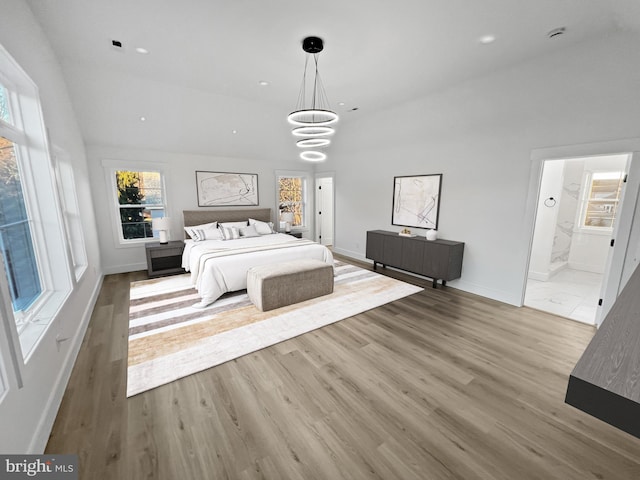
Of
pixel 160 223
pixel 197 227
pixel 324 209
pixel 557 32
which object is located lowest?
pixel 197 227

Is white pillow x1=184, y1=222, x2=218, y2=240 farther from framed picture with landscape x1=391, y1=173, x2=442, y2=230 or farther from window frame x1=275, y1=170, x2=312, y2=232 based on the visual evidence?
framed picture with landscape x1=391, y1=173, x2=442, y2=230

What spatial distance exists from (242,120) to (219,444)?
4.78m

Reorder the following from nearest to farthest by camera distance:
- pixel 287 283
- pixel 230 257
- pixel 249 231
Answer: pixel 287 283 < pixel 230 257 < pixel 249 231

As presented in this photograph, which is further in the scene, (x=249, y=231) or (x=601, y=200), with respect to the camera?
(x=249, y=231)

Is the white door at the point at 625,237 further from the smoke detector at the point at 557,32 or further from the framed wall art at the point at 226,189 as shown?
the framed wall art at the point at 226,189

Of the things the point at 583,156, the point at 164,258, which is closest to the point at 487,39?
the point at 583,156

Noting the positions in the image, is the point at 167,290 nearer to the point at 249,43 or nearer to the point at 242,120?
the point at 242,120

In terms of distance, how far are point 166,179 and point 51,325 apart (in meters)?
3.89

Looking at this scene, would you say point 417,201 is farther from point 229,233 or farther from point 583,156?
point 229,233

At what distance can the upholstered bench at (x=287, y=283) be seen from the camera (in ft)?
11.3

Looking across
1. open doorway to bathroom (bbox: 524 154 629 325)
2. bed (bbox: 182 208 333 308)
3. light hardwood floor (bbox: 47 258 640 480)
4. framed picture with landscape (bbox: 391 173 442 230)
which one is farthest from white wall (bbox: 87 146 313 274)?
open doorway to bathroom (bbox: 524 154 629 325)

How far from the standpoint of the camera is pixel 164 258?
5016mm

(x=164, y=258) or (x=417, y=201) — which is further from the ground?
(x=417, y=201)

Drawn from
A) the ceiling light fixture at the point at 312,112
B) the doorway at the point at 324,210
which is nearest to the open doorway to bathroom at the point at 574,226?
the ceiling light fixture at the point at 312,112
